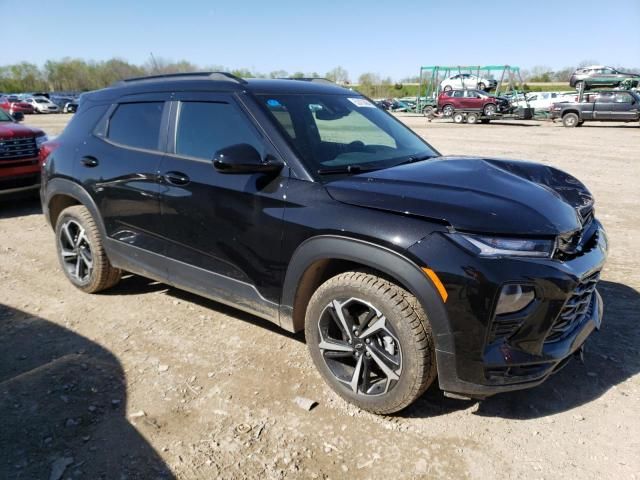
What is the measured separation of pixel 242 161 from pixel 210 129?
68 cm

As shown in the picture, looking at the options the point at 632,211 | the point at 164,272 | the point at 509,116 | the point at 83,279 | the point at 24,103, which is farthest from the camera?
the point at 24,103

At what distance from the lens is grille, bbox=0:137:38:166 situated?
7.18m

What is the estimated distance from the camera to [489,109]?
29.5 metres

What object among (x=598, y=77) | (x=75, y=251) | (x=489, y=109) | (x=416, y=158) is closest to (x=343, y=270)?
(x=416, y=158)

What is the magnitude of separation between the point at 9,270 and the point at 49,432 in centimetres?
313

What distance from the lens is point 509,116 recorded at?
104ft

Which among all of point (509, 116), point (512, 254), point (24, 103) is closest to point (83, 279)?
point (512, 254)

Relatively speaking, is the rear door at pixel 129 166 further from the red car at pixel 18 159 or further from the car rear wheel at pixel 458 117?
the car rear wheel at pixel 458 117

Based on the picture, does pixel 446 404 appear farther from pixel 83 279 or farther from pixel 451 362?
pixel 83 279

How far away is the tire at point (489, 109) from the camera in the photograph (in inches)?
1153

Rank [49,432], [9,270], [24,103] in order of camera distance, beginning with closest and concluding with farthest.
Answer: [49,432], [9,270], [24,103]

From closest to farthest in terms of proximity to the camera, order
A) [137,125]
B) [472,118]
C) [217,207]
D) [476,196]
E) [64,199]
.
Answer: [476,196]
[217,207]
[137,125]
[64,199]
[472,118]

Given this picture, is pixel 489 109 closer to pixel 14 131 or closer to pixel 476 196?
pixel 14 131

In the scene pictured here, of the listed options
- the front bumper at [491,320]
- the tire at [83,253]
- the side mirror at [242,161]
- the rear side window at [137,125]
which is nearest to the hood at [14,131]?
the tire at [83,253]
